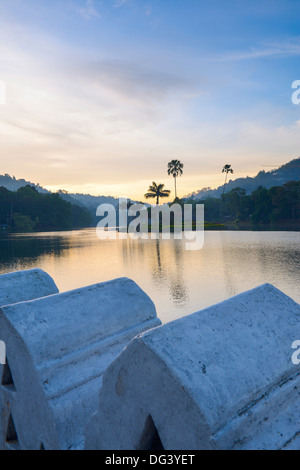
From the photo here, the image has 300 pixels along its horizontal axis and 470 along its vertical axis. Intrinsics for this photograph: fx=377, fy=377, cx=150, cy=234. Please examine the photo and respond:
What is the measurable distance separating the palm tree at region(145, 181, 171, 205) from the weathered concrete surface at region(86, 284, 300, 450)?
291 feet

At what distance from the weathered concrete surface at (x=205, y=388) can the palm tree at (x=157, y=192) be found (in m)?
88.7

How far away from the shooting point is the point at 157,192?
90.7m

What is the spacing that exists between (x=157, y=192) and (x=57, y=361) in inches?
3483

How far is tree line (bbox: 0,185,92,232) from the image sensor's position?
320ft

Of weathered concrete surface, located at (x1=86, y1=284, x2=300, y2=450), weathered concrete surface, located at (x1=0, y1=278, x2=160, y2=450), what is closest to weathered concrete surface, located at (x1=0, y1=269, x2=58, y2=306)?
weathered concrete surface, located at (x1=0, y1=278, x2=160, y2=450)

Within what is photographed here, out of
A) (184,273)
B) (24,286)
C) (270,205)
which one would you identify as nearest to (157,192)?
(270,205)

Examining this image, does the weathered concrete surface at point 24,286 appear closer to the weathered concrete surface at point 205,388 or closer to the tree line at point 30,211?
the weathered concrete surface at point 205,388

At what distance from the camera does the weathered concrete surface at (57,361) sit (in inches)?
114

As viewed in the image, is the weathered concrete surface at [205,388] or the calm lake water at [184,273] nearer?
the weathered concrete surface at [205,388]

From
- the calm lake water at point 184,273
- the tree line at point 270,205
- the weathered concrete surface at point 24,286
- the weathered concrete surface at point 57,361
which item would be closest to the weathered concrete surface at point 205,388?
the weathered concrete surface at point 57,361

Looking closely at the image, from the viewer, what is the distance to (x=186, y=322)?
7.50 feet

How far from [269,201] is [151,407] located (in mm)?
87123

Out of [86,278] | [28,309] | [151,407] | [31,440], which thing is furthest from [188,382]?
[86,278]
